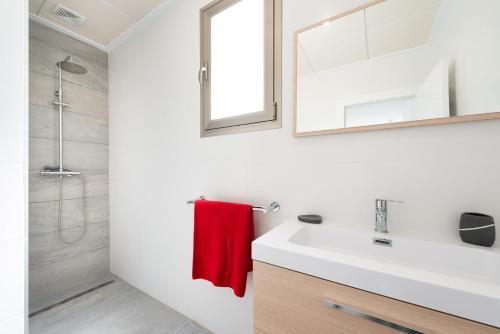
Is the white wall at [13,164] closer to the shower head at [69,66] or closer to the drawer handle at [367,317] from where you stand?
the shower head at [69,66]

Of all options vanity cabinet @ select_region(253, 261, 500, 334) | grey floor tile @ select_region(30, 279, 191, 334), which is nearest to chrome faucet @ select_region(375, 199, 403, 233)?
vanity cabinet @ select_region(253, 261, 500, 334)

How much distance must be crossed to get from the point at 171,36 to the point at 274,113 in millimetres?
1115

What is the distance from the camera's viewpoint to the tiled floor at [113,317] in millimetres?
1316

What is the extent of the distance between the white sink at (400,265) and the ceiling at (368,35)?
0.75m

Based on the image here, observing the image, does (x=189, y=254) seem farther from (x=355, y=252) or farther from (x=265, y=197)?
(x=355, y=252)

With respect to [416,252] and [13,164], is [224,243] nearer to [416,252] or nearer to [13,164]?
[416,252]

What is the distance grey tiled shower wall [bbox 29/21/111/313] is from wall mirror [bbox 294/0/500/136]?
2.01 meters

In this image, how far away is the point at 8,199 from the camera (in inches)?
35.6

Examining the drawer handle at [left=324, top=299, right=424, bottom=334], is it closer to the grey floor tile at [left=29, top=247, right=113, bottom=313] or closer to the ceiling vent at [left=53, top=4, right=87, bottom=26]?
the grey floor tile at [left=29, top=247, right=113, bottom=313]

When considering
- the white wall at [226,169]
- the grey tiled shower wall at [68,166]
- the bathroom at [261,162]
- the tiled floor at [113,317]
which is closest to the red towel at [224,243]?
the bathroom at [261,162]

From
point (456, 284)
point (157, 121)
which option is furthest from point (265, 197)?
point (157, 121)

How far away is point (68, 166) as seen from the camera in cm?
174

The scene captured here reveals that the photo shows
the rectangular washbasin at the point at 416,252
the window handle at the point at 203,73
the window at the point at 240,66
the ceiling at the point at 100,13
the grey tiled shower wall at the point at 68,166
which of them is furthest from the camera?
the grey tiled shower wall at the point at 68,166

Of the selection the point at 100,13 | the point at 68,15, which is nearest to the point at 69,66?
the point at 68,15
